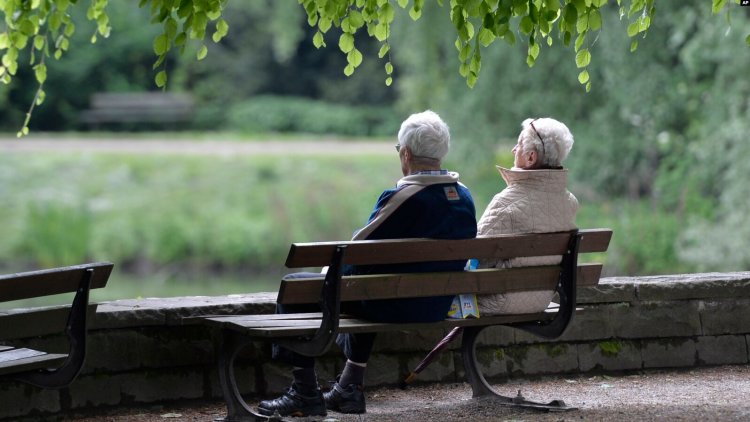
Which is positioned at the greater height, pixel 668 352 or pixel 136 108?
pixel 136 108

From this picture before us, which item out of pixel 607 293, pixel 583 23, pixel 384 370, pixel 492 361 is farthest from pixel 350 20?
pixel 607 293

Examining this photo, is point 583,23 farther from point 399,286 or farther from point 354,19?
point 399,286

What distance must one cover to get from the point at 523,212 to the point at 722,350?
190 centimetres

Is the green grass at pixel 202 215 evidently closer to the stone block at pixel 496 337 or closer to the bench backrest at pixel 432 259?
the stone block at pixel 496 337

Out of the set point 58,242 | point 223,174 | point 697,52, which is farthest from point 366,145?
point 697,52

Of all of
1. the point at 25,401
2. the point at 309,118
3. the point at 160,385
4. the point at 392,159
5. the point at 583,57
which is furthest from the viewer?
the point at 309,118

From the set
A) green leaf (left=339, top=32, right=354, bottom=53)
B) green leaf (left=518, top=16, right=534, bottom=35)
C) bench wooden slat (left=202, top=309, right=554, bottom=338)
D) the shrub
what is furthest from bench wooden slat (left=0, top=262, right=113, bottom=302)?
the shrub

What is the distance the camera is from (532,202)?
5480 millimetres

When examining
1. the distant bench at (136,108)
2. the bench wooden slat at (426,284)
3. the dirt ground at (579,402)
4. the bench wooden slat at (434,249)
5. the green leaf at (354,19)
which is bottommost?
the dirt ground at (579,402)

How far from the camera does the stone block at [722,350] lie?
6660 millimetres

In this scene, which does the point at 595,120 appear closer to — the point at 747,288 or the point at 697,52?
the point at 697,52

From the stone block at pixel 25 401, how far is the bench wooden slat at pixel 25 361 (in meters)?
0.56

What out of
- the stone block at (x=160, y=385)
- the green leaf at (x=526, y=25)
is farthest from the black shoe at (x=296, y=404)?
the green leaf at (x=526, y=25)

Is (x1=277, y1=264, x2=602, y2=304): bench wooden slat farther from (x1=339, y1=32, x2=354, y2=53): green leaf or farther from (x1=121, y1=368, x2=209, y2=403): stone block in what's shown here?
(x1=339, y1=32, x2=354, y2=53): green leaf
